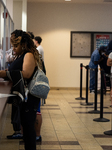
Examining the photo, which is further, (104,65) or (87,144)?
(104,65)

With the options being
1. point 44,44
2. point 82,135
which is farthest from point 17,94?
point 44,44

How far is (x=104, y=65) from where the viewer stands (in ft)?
30.6

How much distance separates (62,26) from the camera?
424 inches

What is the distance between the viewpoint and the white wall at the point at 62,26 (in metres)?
10.7

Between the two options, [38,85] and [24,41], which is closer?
[38,85]

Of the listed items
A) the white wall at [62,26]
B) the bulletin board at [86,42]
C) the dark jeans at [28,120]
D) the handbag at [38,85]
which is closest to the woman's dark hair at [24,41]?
the handbag at [38,85]

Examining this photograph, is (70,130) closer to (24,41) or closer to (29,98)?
(29,98)

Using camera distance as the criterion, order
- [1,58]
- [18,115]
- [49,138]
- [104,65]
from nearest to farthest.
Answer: [18,115] < [49,138] < [1,58] < [104,65]

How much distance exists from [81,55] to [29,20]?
2384 millimetres

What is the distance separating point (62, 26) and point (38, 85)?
8.32 meters

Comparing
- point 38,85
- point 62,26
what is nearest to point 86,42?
point 62,26

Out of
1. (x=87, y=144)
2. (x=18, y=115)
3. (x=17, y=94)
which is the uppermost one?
(x=17, y=94)

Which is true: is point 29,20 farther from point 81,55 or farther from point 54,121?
point 54,121

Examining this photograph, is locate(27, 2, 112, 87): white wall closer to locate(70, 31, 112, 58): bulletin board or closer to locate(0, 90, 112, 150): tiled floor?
locate(70, 31, 112, 58): bulletin board
